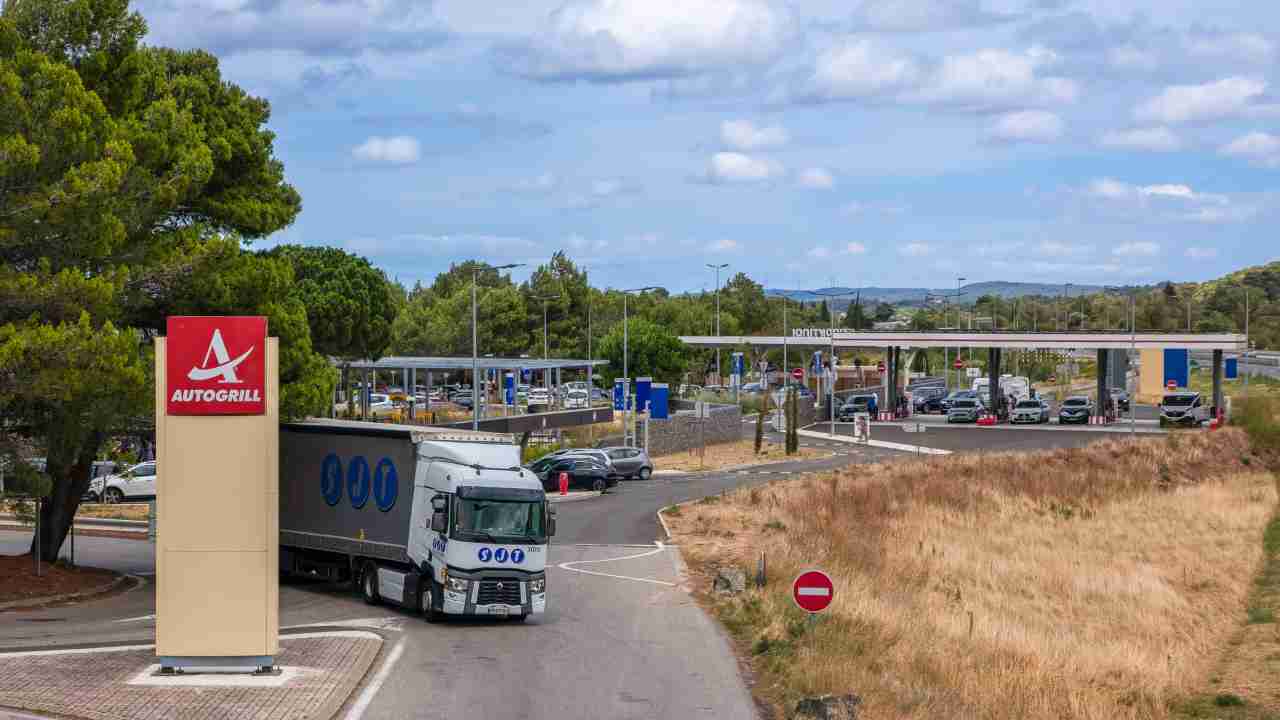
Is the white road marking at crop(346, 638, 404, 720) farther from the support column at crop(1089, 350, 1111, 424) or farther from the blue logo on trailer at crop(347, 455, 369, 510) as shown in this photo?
the support column at crop(1089, 350, 1111, 424)

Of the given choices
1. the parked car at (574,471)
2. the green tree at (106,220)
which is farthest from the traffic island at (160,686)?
the parked car at (574,471)

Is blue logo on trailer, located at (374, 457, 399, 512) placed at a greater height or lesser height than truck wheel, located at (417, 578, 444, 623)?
greater

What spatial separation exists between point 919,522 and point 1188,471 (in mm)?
25374

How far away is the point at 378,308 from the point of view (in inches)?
2756

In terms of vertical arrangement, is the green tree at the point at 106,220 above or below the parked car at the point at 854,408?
above

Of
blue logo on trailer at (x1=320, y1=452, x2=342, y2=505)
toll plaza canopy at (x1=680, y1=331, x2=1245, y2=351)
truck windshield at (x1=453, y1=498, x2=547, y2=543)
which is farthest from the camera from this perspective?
toll plaza canopy at (x1=680, y1=331, x2=1245, y2=351)

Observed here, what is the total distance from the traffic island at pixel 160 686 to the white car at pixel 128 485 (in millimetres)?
35341

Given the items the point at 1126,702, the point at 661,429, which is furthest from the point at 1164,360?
the point at 1126,702

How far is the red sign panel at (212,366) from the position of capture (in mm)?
20594

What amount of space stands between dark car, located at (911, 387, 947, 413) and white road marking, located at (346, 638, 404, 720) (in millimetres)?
84410

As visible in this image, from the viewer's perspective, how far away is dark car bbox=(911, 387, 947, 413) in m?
110

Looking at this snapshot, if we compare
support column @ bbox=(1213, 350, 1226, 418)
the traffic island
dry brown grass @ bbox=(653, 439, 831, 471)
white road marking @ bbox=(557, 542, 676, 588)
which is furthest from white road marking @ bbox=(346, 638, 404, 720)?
support column @ bbox=(1213, 350, 1226, 418)

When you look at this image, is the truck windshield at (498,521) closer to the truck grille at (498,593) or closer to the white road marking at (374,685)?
the truck grille at (498,593)

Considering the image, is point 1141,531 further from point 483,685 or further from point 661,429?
point 483,685
